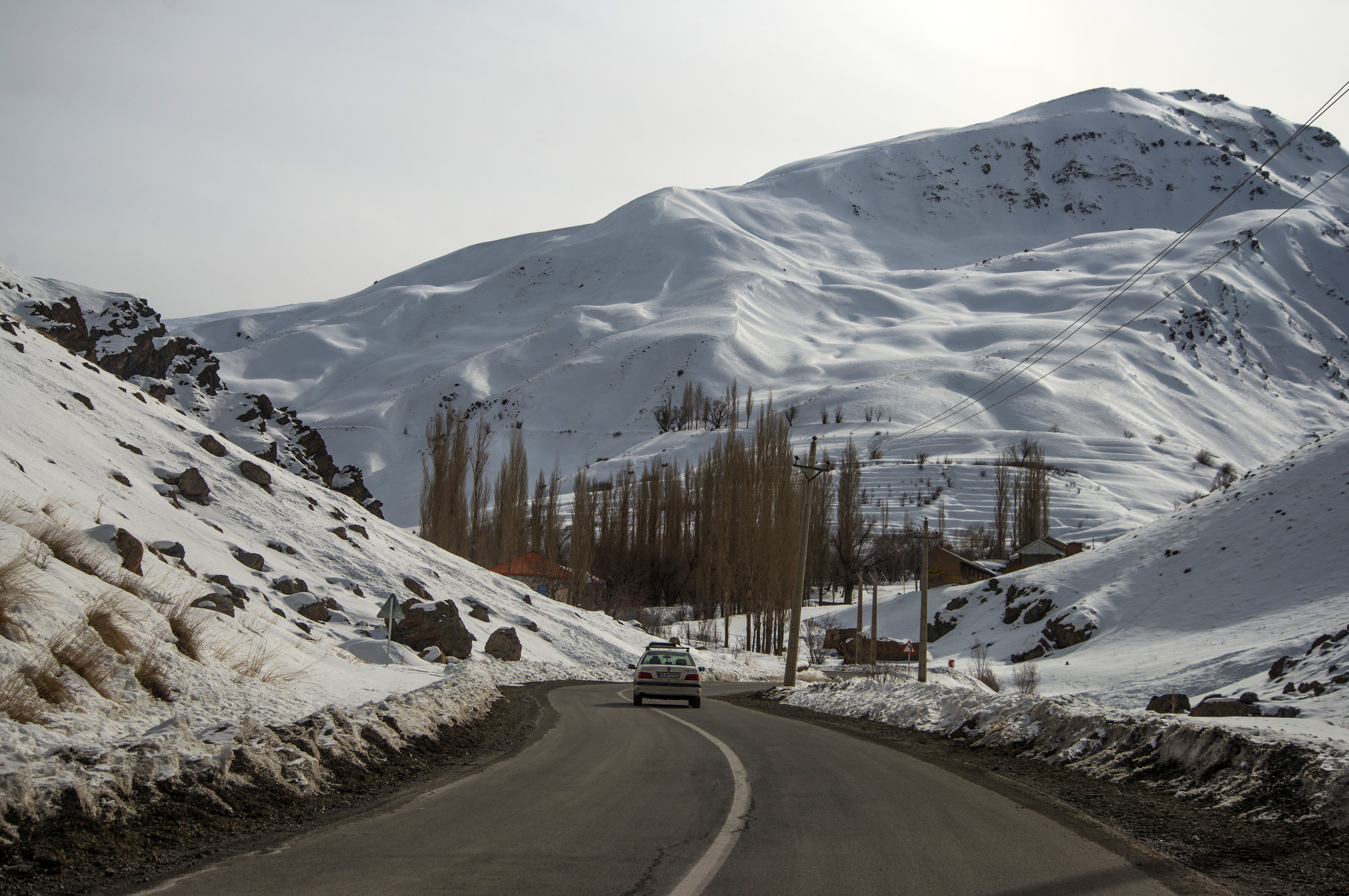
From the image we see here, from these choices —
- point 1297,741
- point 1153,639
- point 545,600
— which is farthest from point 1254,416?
point 1297,741

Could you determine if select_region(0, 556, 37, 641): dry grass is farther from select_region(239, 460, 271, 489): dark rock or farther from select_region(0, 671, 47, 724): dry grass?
select_region(239, 460, 271, 489): dark rock

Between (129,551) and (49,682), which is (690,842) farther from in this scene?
(129,551)

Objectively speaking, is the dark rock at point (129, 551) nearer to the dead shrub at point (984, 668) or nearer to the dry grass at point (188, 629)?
the dry grass at point (188, 629)

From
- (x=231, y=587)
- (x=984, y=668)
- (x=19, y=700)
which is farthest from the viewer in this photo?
(x=984, y=668)

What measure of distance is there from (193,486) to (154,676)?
57.9 ft

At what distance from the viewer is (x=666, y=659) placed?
21922mm

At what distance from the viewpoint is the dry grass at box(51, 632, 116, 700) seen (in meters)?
9.21

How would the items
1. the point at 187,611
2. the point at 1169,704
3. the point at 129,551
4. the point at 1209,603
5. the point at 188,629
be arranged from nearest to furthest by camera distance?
the point at 188,629 → the point at 187,611 → the point at 129,551 → the point at 1169,704 → the point at 1209,603

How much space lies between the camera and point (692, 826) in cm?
694

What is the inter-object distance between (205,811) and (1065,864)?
19.2 ft

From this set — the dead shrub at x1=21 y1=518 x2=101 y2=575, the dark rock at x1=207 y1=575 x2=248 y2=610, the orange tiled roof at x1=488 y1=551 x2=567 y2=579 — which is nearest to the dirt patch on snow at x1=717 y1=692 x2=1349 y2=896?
the dead shrub at x1=21 y1=518 x2=101 y2=575

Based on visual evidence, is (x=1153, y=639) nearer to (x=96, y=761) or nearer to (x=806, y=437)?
(x=96, y=761)

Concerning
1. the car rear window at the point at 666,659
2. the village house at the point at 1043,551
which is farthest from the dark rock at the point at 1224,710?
the village house at the point at 1043,551

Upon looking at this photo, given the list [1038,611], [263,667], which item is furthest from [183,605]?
[1038,611]
